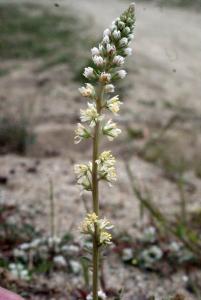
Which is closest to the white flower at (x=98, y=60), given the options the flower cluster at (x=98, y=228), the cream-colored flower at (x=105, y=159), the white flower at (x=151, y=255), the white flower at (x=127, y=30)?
the white flower at (x=127, y=30)

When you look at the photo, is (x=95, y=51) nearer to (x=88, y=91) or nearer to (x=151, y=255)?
(x=88, y=91)

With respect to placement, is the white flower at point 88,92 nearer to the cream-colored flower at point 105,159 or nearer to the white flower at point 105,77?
the white flower at point 105,77

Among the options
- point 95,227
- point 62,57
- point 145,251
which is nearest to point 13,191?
point 145,251

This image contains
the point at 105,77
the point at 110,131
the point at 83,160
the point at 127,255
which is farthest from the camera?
the point at 83,160

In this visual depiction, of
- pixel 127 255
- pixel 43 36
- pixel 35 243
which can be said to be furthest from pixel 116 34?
pixel 43 36

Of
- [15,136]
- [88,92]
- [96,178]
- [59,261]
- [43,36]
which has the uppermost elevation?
[43,36]

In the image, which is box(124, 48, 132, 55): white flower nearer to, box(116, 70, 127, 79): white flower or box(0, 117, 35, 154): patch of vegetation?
box(116, 70, 127, 79): white flower

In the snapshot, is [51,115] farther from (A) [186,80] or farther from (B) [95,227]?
(B) [95,227]

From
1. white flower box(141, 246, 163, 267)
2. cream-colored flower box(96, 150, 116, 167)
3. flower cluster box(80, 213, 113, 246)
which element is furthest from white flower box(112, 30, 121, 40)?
white flower box(141, 246, 163, 267)
